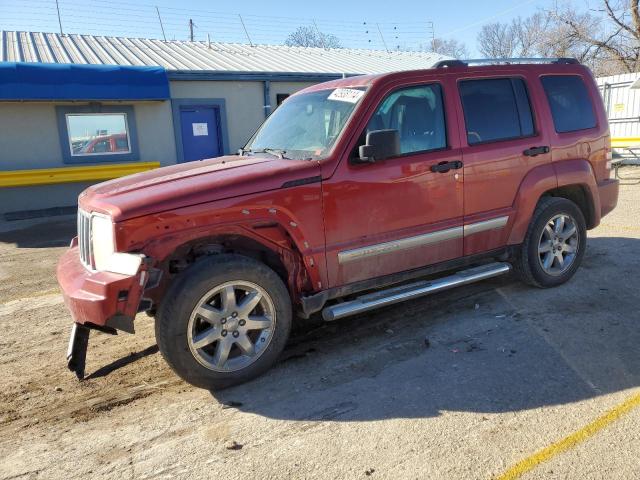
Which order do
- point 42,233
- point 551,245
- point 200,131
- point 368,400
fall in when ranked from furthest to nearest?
1. point 200,131
2. point 42,233
3. point 551,245
4. point 368,400

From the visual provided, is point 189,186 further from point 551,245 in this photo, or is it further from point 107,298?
point 551,245

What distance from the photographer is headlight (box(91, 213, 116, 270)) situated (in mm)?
3113

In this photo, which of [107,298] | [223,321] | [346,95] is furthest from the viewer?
[346,95]

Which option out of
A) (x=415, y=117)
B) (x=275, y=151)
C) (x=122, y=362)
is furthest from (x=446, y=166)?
(x=122, y=362)

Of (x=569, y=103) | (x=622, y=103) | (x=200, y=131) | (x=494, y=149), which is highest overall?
(x=622, y=103)

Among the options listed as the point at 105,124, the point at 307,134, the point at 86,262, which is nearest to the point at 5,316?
the point at 86,262

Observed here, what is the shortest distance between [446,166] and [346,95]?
1.03 metres

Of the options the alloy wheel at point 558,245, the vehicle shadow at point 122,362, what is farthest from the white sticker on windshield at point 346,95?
the vehicle shadow at point 122,362

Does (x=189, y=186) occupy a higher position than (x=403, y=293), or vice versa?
(x=189, y=186)

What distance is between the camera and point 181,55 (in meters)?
14.5

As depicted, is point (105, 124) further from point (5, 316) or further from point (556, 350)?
point (556, 350)

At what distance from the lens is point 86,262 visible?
351 cm

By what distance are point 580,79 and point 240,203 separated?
398 cm

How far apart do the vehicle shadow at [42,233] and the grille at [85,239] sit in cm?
556
